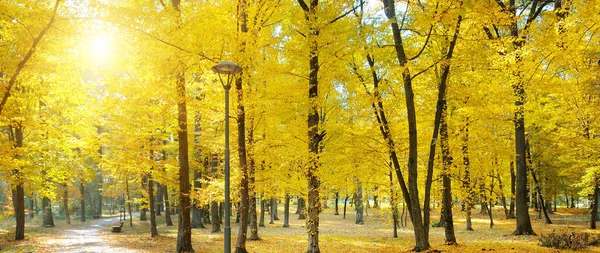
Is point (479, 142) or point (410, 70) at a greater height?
point (410, 70)

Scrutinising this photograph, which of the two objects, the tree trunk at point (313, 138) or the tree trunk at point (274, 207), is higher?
the tree trunk at point (313, 138)

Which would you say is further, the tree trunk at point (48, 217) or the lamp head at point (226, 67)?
the tree trunk at point (48, 217)

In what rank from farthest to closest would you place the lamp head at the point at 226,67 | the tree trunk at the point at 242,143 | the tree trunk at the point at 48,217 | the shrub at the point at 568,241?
the tree trunk at the point at 48,217, the tree trunk at the point at 242,143, the shrub at the point at 568,241, the lamp head at the point at 226,67

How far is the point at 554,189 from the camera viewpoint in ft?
97.7

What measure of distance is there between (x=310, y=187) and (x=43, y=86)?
11.4 metres

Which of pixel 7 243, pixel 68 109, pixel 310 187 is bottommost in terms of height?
pixel 7 243

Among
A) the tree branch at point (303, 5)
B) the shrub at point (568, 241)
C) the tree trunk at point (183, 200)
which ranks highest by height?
the tree branch at point (303, 5)

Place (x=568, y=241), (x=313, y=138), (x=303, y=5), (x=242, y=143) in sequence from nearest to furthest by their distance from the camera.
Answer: (x=568, y=241), (x=242, y=143), (x=303, y=5), (x=313, y=138)

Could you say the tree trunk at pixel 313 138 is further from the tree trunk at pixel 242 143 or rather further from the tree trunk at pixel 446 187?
the tree trunk at pixel 446 187

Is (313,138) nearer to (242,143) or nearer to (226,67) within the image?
(242,143)

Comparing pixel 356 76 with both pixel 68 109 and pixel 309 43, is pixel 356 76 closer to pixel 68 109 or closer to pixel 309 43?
pixel 309 43

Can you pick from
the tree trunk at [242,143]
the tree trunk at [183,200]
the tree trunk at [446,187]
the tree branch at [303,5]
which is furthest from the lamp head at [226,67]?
the tree trunk at [446,187]

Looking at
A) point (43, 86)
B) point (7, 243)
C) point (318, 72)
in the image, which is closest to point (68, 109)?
point (43, 86)

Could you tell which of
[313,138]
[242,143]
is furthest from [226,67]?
[313,138]
